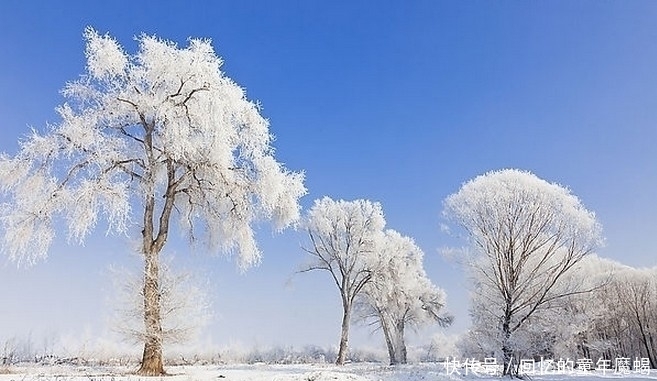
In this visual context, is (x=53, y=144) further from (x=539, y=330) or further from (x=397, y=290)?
(x=397, y=290)

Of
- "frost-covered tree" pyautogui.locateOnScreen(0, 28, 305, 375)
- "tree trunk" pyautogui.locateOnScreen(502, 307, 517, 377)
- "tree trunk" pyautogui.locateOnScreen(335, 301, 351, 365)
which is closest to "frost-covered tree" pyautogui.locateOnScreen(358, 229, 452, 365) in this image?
"tree trunk" pyautogui.locateOnScreen(335, 301, 351, 365)

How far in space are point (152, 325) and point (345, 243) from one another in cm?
2162

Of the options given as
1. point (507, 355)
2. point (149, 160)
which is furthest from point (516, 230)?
point (149, 160)

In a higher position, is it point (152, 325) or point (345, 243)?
Answer: point (345, 243)

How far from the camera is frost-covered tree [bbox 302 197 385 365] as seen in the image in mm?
37094

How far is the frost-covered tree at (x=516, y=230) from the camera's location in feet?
90.7

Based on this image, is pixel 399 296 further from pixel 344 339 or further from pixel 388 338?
pixel 344 339

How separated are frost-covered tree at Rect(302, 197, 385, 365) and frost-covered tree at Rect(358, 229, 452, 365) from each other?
0.98 metres

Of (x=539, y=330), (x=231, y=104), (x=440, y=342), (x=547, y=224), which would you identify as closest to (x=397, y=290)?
(x=539, y=330)

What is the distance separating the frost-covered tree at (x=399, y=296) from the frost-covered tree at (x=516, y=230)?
34.9 feet

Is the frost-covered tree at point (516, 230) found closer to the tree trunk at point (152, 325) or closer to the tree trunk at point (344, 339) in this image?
the tree trunk at point (344, 339)

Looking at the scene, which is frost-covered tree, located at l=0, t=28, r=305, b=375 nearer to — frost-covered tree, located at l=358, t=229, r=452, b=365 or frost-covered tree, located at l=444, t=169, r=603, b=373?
frost-covered tree, located at l=444, t=169, r=603, b=373

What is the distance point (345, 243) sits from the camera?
123 feet

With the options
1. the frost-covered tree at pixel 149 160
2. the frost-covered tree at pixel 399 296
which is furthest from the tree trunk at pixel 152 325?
the frost-covered tree at pixel 399 296
